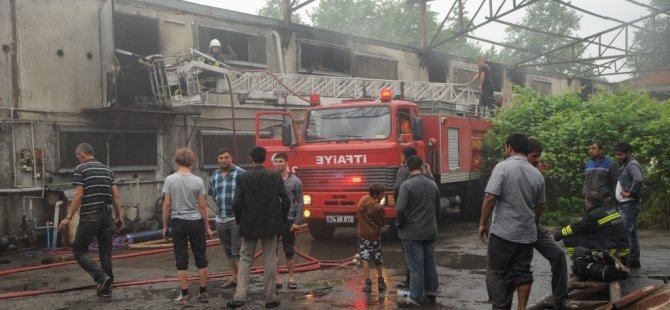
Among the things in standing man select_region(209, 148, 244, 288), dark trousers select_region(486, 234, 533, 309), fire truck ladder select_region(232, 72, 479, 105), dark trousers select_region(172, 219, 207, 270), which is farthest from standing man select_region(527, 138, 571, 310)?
fire truck ladder select_region(232, 72, 479, 105)

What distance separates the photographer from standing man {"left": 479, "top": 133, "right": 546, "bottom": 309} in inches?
206

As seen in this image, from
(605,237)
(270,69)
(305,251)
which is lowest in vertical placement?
(305,251)

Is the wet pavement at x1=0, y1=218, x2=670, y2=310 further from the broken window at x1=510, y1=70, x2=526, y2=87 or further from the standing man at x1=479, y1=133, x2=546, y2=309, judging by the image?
the broken window at x1=510, y1=70, x2=526, y2=87

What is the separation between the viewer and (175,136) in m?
14.6

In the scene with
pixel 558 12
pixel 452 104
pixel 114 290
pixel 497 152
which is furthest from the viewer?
pixel 558 12

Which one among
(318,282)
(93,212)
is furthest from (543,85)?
(93,212)

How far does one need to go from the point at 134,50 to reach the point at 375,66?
28.5ft

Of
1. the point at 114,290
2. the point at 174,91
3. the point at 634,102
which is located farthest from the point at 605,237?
the point at 174,91

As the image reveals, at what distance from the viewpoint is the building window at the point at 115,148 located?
12.6 meters

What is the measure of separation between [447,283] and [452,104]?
592 cm

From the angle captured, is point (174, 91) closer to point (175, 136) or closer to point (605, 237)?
point (175, 136)

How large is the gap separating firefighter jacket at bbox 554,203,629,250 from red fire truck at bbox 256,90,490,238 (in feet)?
12.7

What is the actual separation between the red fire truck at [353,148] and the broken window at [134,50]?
4.04 metres

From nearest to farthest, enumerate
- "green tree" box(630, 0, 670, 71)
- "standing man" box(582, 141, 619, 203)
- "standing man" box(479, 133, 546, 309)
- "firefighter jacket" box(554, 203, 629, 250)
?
"standing man" box(479, 133, 546, 309), "firefighter jacket" box(554, 203, 629, 250), "standing man" box(582, 141, 619, 203), "green tree" box(630, 0, 670, 71)
